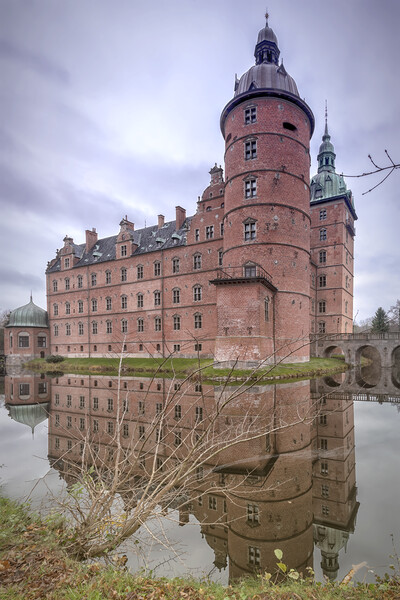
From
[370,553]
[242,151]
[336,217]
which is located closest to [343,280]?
[336,217]

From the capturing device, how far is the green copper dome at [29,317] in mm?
42750

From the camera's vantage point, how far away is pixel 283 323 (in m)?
27.1

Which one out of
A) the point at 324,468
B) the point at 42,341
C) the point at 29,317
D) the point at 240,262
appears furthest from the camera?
the point at 42,341

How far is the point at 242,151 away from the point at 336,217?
18419mm

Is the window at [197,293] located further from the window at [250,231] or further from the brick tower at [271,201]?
the window at [250,231]

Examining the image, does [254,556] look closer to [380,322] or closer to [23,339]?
[23,339]

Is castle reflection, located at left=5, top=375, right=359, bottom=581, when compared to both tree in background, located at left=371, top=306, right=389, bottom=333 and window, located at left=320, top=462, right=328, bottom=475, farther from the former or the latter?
tree in background, located at left=371, top=306, right=389, bottom=333

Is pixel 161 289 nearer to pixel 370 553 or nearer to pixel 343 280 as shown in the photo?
pixel 343 280

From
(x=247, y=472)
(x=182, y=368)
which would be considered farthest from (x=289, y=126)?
(x=247, y=472)

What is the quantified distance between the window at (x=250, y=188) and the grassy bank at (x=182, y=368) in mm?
14036

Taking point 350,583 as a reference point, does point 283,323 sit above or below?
above

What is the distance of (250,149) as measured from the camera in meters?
27.5

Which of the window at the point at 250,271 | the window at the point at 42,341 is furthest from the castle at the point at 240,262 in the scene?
the window at the point at 42,341

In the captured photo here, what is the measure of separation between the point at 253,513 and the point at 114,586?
280 centimetres
